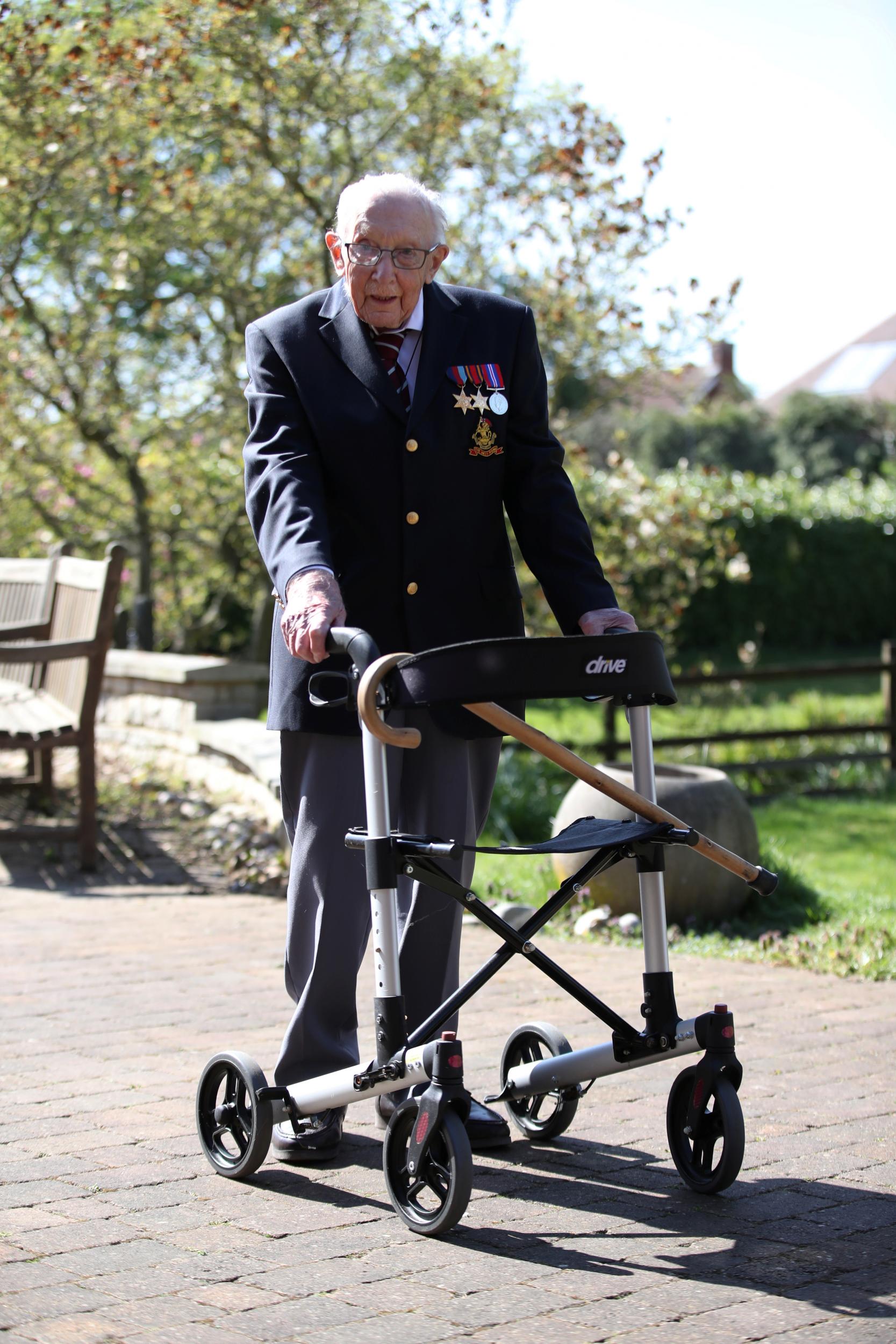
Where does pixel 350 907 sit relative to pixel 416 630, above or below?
below

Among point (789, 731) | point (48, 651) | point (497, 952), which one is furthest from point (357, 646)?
point (789, 731)

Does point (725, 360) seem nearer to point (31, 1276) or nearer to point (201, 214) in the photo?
point (201, 214)

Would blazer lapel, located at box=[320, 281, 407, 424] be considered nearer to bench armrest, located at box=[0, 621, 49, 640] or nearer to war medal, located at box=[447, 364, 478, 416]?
war medal, located at box=[447, 364, 478, 416]

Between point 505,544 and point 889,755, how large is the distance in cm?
782

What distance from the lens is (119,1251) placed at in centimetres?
272

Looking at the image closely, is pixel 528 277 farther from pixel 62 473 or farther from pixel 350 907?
pixel 350 907

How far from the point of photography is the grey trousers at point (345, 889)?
3.30 meters

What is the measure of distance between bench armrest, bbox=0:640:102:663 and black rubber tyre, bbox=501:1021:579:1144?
360 centimetres

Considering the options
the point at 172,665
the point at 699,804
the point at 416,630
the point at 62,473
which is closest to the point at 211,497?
the point at 62,473

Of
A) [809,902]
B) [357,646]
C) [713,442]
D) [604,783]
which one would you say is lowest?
[809,902]

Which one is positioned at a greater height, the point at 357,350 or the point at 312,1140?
the point at 357,350

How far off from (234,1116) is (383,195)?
1880 mm

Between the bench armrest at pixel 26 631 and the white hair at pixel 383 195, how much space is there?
494cm

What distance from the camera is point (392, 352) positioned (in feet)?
11.1
